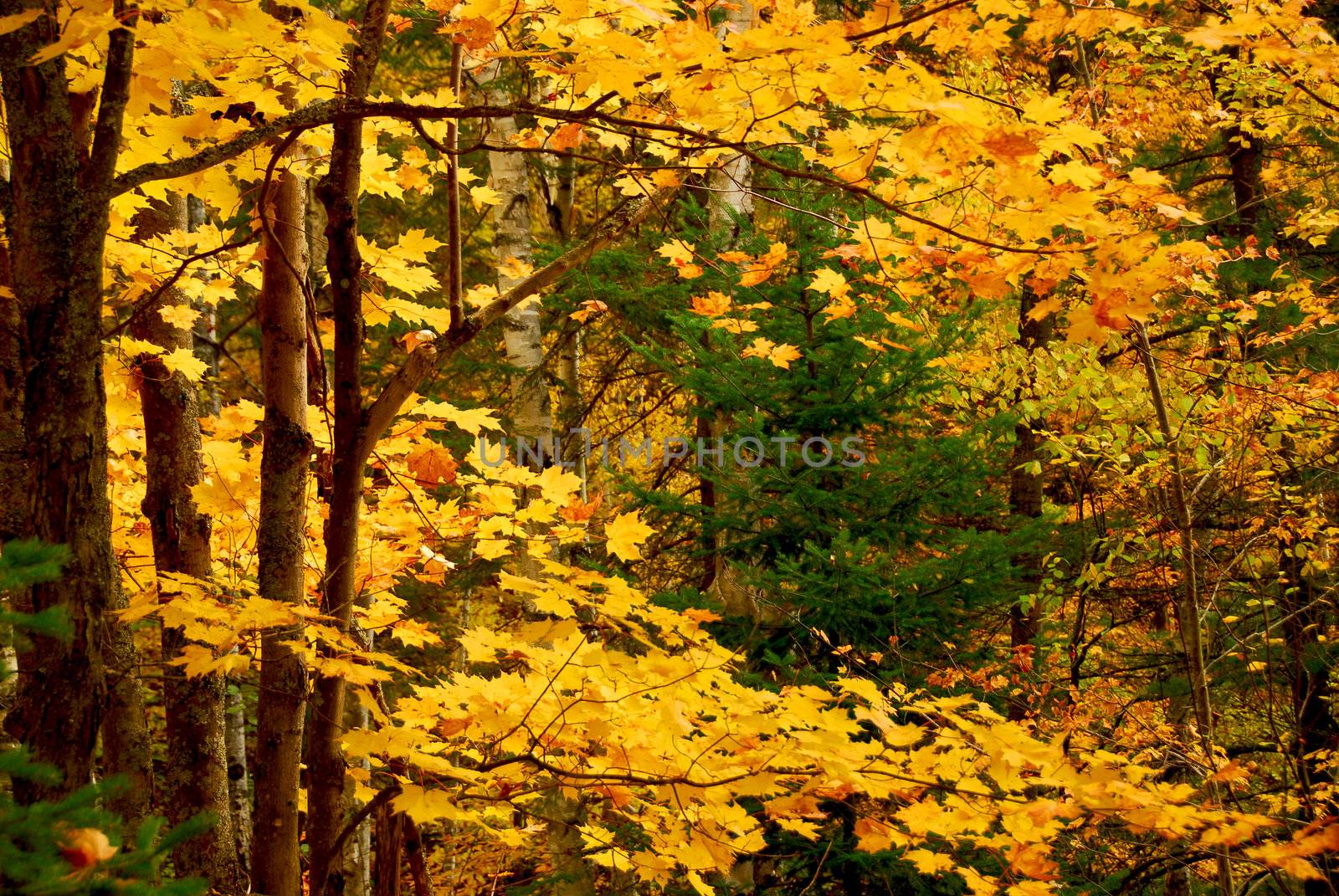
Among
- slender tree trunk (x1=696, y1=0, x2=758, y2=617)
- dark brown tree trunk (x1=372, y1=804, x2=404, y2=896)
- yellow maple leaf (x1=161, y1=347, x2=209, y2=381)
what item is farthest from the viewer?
slender tree trunk (x1=696, y1=0, x2=758, y2=617)

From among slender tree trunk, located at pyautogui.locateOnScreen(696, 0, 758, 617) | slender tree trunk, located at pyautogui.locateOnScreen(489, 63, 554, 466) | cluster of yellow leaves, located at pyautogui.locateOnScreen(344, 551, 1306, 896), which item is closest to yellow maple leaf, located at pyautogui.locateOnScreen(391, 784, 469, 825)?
cluster of yellow leaves, located at pyautogui.locateOnScreen(344, 551, 1306, 896)

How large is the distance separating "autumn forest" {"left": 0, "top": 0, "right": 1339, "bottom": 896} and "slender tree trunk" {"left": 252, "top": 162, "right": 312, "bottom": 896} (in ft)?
Result: 0.04

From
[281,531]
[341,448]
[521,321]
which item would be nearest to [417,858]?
[281,531]

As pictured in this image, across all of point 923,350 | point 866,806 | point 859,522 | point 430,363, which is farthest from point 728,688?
point 923,350

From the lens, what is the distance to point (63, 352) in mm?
1652

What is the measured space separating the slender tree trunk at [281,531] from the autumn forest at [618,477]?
13 mm

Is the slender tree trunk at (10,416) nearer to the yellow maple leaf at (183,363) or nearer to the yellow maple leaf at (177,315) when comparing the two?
the yellow maple leaf at (183,363)

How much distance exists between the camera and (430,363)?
2467mm

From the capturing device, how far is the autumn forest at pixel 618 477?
1.71m

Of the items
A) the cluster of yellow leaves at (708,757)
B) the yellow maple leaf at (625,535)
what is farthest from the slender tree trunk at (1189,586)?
the yellow maple leaf at (625,535)

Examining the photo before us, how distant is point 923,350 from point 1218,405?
1.62m

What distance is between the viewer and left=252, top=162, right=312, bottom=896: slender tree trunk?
2.57 m

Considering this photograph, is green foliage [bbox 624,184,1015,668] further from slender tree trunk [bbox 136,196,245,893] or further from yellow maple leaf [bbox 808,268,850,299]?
slender tree trunk [bbox 136,196,245,893]

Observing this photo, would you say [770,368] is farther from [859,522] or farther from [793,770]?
[793,770]
